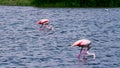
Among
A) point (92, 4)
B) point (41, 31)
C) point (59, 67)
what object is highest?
point (59, 67)

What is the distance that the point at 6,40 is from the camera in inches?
1470

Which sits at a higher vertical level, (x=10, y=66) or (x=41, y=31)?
(x=10, y=66)

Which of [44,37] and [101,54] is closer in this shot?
[101,54]

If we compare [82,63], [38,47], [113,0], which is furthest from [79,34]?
[113,0]

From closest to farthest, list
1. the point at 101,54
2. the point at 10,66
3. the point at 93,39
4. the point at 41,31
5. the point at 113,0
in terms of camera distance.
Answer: the point at 10,66 → the point at 101,54 → the point at 93,39 → the point at 41,31 → the point at 113,0

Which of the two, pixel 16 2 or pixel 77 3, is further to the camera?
pixel 16 2

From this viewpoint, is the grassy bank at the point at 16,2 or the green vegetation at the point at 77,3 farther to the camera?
the grassy bank at the point at 16,2

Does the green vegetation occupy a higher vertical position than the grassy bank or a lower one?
higher

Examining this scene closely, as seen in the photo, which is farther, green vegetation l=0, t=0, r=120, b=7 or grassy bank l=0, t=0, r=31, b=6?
grassy bank l=0, t=0, r=31, b=6

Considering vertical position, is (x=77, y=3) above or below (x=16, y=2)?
above

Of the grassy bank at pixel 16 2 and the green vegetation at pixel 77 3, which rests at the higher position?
the green vegetation at pixel 77 3

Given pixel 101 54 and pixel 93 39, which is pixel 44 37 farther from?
pixel 101 54

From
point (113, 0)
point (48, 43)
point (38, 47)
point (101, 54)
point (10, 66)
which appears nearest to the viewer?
point (10, 66)

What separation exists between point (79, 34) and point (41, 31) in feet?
16.3
